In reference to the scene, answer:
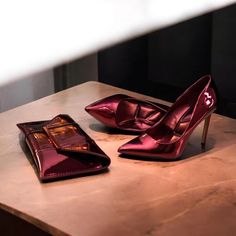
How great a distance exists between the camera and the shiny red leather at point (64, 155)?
60 centimetres

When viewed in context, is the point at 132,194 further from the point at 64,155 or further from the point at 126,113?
the point at 126,113

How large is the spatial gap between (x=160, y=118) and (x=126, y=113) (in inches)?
2.2

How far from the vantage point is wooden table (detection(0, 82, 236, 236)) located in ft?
1.64

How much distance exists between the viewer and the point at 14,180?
621 mm

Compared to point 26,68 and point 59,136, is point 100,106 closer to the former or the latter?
point 59,136

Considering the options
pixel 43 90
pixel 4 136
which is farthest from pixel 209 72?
pixel 4 136

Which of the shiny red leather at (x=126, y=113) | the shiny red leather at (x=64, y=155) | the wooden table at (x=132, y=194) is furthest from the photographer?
the shiny red leather at (x=126, y=113)

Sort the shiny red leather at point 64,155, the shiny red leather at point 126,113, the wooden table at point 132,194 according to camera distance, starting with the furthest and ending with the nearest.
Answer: the shiny red leather at point 126,113
the shiny red leather at point 64,155
the wooden table at point 132,194

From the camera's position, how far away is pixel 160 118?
742 millimetres

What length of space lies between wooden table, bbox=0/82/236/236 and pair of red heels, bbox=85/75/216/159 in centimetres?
2

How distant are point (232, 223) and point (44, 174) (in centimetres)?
24

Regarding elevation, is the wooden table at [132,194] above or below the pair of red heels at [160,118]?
below

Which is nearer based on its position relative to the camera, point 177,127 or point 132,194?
point 132,194

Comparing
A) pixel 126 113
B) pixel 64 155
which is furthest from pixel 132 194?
pixel 126 113
